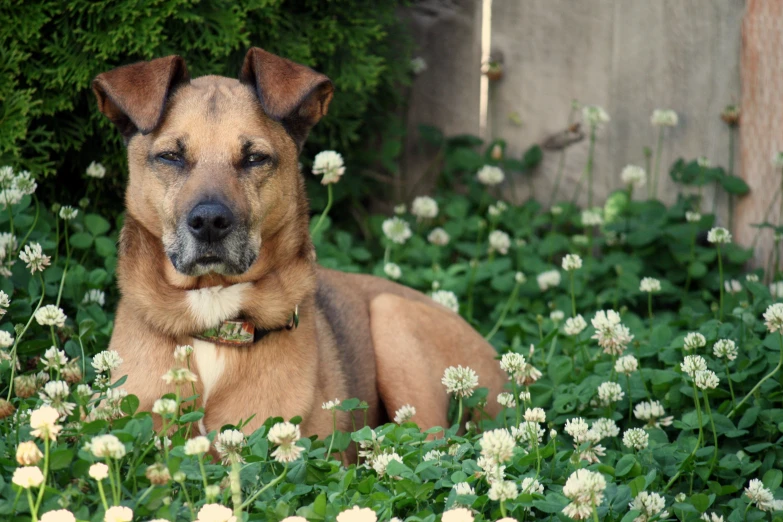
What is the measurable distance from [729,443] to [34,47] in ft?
12.2

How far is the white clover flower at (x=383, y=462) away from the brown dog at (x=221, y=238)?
0.70m

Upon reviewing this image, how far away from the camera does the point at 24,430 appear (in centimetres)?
269

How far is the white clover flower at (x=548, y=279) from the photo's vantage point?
538 centimetres

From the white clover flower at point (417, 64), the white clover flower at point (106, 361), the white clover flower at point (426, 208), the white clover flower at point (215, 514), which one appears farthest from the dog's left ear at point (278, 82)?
the white clover flower at point (417, 64)

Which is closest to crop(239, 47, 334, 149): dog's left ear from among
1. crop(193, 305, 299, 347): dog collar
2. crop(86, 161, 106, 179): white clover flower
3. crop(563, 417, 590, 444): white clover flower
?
crop(193, 305, 299, 347): dog collar

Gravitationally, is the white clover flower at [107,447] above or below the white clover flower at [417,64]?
below

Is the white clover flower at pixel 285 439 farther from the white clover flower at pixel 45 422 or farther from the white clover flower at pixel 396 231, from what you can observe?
the white clover flower at pixel 396 231

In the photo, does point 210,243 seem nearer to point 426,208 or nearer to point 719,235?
point 719,235

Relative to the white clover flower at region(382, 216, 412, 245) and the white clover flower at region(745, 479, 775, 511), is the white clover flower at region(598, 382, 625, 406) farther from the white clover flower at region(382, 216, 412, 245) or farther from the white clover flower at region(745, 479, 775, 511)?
the white clover flower at region(382, 216, 412, 245)

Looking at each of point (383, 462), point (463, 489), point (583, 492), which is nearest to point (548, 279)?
point (383, 462)

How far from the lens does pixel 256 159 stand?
3.53 metres

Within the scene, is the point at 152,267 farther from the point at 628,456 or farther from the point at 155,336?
the point at 628,456

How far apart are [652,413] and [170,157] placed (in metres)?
2.17

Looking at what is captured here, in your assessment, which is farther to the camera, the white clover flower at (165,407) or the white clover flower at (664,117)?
the white clover flower at (664,117)
